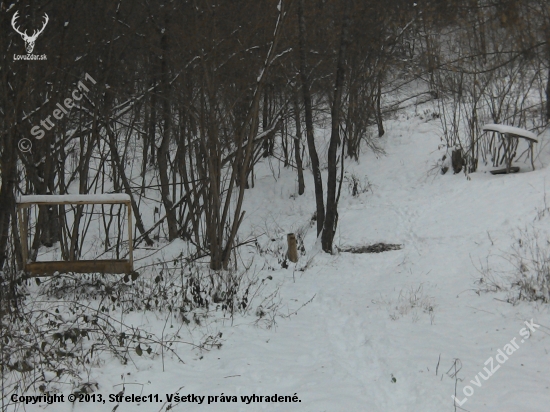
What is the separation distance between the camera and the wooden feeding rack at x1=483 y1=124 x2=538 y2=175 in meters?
12.5

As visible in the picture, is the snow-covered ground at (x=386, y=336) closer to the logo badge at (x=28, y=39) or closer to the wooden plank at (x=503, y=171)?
the wooden plank at (x=503, y=171)

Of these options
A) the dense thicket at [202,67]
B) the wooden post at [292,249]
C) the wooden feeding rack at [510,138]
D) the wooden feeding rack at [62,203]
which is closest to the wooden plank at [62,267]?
the wooden feeding rack at [62,203]

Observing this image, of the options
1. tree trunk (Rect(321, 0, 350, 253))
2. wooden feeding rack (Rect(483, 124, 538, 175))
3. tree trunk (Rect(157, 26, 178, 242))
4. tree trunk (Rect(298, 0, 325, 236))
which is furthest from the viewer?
wooden feeding rack (Rect(483, 124, 538, 175))

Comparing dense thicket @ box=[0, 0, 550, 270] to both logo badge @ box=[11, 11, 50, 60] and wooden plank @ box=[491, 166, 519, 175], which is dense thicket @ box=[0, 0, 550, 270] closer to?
logo badge @ box=[11, 11, 50, 60]

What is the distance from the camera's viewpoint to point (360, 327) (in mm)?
5895

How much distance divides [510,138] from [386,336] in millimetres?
9250

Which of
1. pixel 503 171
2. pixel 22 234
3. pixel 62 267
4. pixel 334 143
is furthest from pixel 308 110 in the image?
pixel 22 234

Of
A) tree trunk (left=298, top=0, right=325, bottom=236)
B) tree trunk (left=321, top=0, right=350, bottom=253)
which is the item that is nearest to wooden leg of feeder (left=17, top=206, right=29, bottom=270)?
tree trunk (left=321, top=0, right=350, bottom=253)

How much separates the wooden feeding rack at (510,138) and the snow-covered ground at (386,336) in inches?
44.6

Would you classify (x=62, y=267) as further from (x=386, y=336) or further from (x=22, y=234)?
(x=386, y=336)

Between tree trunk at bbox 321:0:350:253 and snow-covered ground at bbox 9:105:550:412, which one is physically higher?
tree trunk at bbox 321:0:350:253

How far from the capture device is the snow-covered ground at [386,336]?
161 inches

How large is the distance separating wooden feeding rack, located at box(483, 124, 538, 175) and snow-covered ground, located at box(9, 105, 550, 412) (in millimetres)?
1133

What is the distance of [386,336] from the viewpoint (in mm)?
5496
